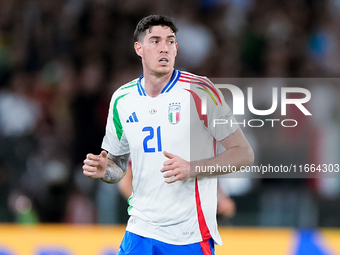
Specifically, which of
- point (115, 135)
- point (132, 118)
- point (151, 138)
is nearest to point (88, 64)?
point (115, 135)

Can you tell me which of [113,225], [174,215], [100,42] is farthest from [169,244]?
[100,42]

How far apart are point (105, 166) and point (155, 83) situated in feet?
2.10

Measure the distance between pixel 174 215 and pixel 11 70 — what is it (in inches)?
230

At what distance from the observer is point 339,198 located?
686 cm

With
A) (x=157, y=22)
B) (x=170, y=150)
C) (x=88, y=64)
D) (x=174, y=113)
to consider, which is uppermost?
(x=88, y=64)

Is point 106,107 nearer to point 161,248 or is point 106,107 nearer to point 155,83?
point 155,83

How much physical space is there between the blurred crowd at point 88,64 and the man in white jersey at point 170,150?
3493 mm

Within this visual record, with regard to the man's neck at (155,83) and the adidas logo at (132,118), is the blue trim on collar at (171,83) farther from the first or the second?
the adidas logo at (132,118)

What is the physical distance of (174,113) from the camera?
3.47 metres

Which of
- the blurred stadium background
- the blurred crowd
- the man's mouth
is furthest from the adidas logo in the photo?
the blurred crowd

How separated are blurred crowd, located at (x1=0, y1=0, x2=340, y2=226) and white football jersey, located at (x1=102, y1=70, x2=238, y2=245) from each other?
3505 mm

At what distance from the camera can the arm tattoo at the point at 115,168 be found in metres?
3.61

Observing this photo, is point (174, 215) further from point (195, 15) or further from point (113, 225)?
point (195, 15)

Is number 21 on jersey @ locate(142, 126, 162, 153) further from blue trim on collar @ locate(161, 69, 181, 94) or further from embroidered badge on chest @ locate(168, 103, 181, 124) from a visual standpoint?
blue trim on collar @ locate(161, 69, 181, 94)
